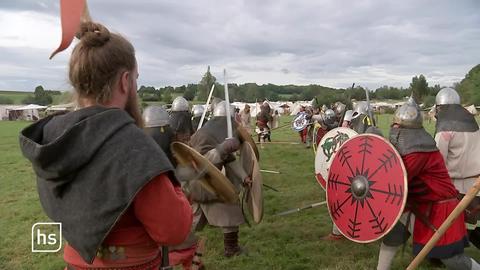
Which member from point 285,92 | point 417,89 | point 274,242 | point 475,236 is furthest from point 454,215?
point 285,92

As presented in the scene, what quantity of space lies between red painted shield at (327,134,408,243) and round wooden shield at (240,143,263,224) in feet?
2.54

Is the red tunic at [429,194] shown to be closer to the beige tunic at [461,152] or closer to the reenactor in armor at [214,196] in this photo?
the beige tunic at [461,152]

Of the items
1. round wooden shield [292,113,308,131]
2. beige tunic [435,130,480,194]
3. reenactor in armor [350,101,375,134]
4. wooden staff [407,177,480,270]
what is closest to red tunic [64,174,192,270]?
wooden staff [407,177,480,270]

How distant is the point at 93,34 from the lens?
1.38 meters

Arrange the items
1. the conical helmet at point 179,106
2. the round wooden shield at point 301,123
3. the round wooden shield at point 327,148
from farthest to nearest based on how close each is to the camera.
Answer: the round wooden shield at point 301,123 → the conical helmet at point 179,106 → the round wooden shield at point 327,148

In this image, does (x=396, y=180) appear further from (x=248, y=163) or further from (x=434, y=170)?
(x=248, y=163)

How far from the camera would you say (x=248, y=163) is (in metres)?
4.37

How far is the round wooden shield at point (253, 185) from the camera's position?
13.7ft

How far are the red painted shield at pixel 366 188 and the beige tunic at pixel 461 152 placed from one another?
1.18 m

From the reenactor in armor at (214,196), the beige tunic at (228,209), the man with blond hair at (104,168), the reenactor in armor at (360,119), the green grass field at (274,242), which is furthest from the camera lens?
the reenactor in armor at (360,119)

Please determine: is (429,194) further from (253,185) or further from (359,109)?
(359,109)

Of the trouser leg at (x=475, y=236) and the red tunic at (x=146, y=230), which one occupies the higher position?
the red tunic at (x=146, y=230)

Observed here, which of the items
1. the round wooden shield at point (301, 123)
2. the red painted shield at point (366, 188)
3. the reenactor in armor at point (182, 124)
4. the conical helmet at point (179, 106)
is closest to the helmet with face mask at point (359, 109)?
the conical helmet at point (179, 106)

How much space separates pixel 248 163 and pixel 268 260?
101 centimetres
